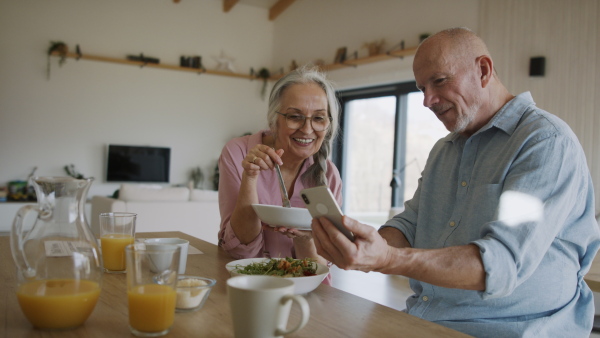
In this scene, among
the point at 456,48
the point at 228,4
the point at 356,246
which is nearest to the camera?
the point at 356,246

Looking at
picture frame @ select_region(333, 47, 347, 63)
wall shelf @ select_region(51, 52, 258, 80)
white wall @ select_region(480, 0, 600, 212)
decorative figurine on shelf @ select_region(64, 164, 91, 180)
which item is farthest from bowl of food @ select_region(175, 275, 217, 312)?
wall shelf @ select_region(51, 52, 258, 80)

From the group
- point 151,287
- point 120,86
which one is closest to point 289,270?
point 151,287

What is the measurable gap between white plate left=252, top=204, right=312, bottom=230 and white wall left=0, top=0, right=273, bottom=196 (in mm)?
6867

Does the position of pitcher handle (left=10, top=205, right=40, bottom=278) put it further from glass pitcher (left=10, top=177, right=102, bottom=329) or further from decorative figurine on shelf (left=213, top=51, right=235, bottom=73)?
decorative figurine on shelf (left=213, top=51, right=235, bottom=73)

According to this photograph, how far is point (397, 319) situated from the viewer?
3.47 ft

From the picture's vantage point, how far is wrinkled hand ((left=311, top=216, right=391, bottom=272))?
111cm

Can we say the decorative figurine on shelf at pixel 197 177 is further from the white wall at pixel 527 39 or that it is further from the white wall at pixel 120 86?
the white wall at pixel 527 39

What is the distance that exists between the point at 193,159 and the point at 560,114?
18.6 feet

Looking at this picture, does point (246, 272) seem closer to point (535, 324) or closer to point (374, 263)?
point (374, 263)

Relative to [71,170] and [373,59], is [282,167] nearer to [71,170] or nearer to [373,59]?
[373,59]

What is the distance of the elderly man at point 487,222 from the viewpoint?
1172 mm

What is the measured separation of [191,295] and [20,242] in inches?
12.5

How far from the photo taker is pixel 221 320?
39.5 inches

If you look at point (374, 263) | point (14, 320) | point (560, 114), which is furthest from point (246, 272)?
point (560, 114)
